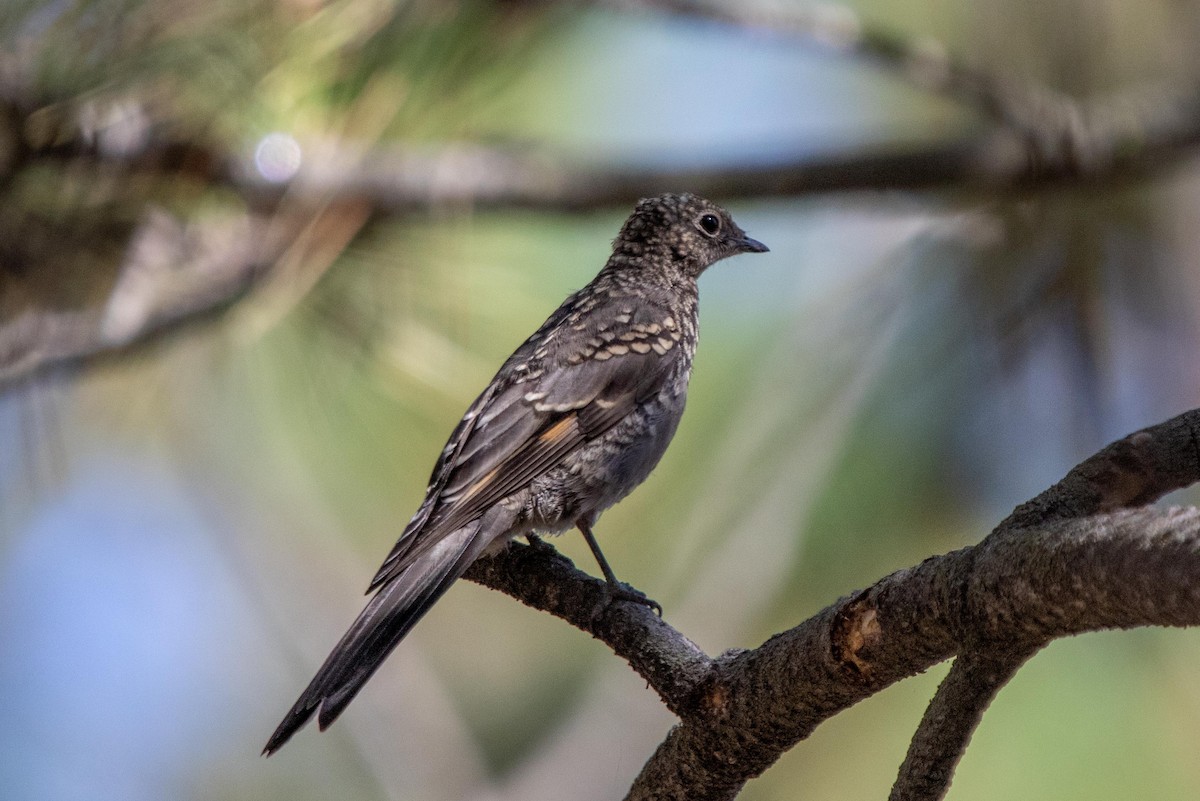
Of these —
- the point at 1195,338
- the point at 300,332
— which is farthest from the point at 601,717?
the point at 1195,338

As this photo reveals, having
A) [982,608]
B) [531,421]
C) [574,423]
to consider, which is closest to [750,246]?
[574,423]

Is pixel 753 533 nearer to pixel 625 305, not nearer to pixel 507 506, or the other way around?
pixel 625 305

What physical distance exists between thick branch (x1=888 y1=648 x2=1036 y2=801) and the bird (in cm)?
89

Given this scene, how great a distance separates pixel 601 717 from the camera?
4.18m

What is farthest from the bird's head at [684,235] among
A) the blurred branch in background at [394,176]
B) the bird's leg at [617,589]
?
the bird's leg at [617,589]

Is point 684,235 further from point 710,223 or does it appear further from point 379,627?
point 379,627

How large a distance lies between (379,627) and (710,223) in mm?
1971

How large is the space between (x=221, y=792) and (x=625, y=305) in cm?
337

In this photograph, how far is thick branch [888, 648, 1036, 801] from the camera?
1794mm

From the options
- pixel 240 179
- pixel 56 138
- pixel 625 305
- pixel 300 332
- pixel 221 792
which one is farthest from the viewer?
pixel 221 792

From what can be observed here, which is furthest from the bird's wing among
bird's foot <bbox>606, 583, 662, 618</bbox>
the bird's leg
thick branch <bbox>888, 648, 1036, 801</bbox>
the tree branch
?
thick branch <bbox>888, 648, 1036, 801</bbox>

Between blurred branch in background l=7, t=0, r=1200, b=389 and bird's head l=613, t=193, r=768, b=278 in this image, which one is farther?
bird's head l=613, t=193, r=768, b=278

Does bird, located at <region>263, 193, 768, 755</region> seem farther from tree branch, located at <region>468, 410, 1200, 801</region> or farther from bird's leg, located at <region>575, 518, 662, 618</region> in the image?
tree branch, located at <region>468, 410, 1200, 801</region>

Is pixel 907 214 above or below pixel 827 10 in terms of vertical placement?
below
